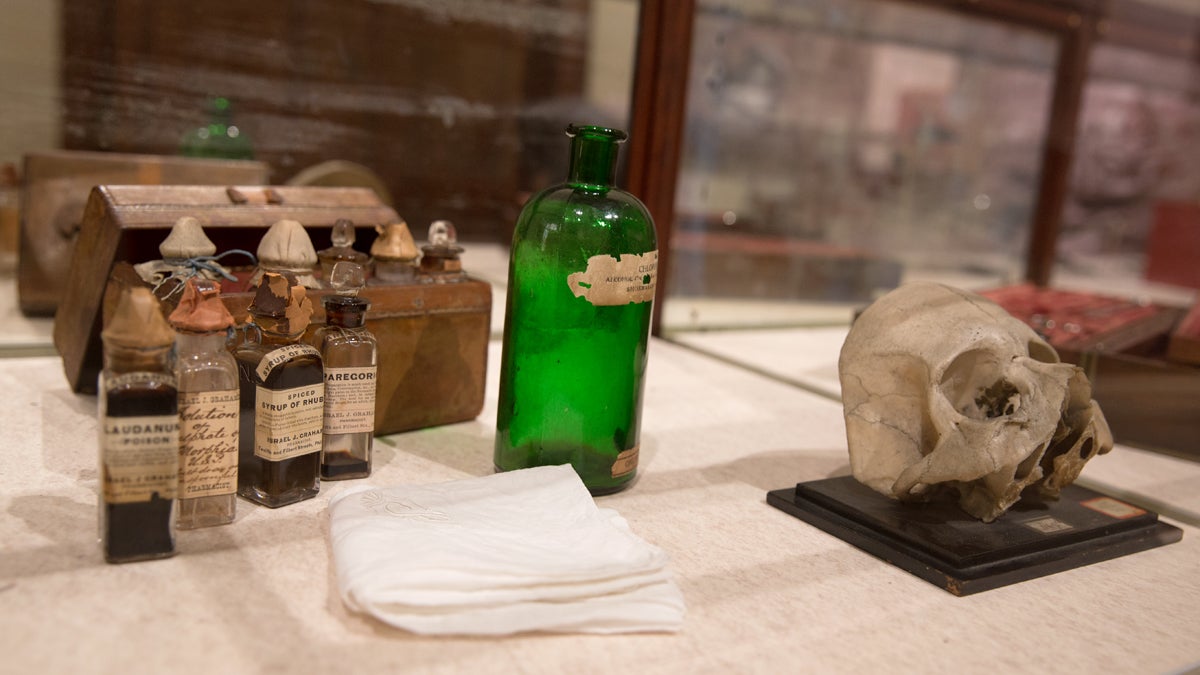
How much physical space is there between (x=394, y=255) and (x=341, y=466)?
0.32 meters

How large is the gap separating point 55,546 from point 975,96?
8.94ft

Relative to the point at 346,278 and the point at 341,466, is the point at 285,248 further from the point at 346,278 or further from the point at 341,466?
the point at 341,466

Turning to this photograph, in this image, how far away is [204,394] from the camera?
1011 millimetres

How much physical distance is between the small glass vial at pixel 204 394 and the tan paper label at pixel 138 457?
68mm

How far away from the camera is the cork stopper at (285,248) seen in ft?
4.17

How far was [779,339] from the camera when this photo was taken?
2.56 meters

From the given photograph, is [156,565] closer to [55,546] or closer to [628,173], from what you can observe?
[55,546]

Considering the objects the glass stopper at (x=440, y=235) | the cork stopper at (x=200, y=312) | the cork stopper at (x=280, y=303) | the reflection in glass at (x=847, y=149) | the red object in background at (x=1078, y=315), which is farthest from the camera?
the reflection in glass at (x=847, y=149)

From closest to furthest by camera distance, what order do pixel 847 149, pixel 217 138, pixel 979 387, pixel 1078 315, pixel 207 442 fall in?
1. pixel 207 442
2. pixel 979 387
3. pixel 217 138
4. pixel 1078 315
5. pixel 847 149

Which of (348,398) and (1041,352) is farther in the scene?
(1041,352)

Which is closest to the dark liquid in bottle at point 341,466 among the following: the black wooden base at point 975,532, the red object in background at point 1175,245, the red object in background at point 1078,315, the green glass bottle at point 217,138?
the black wooden base at point 975,532

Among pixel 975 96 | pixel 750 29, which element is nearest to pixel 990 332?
pixel 750 29

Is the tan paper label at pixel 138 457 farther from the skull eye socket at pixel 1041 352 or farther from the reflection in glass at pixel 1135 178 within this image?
the reflection in glass at pixel 1135 178

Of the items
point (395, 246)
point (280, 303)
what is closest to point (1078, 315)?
point (395, 246)
